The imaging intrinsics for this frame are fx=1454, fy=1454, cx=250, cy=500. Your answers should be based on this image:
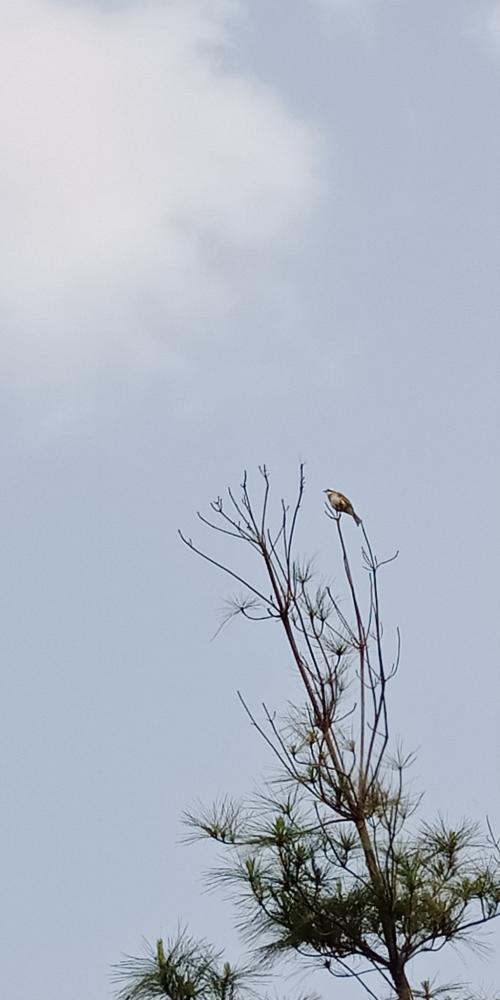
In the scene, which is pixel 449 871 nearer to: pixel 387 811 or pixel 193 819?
pixel 387 811

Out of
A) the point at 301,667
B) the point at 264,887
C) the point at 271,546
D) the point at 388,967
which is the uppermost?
the point at 271,546

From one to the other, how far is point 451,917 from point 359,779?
0.45 metres

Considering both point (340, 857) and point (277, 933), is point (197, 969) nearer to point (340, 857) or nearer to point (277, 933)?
point (277, 933)

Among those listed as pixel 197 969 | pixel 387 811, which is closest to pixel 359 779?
pixel 387 811

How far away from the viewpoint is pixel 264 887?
13.4 feet

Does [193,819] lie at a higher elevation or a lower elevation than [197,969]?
higher

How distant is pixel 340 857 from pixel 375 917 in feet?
0.63

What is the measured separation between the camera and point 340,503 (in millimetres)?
4707

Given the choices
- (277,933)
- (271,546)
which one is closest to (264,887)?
(277,933)

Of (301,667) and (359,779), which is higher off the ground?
(301,667)

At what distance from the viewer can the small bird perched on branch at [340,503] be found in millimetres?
4695

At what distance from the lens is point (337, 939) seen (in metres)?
4.00

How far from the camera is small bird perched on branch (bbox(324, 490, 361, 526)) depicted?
15.4ft

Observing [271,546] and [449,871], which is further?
[271,546]
